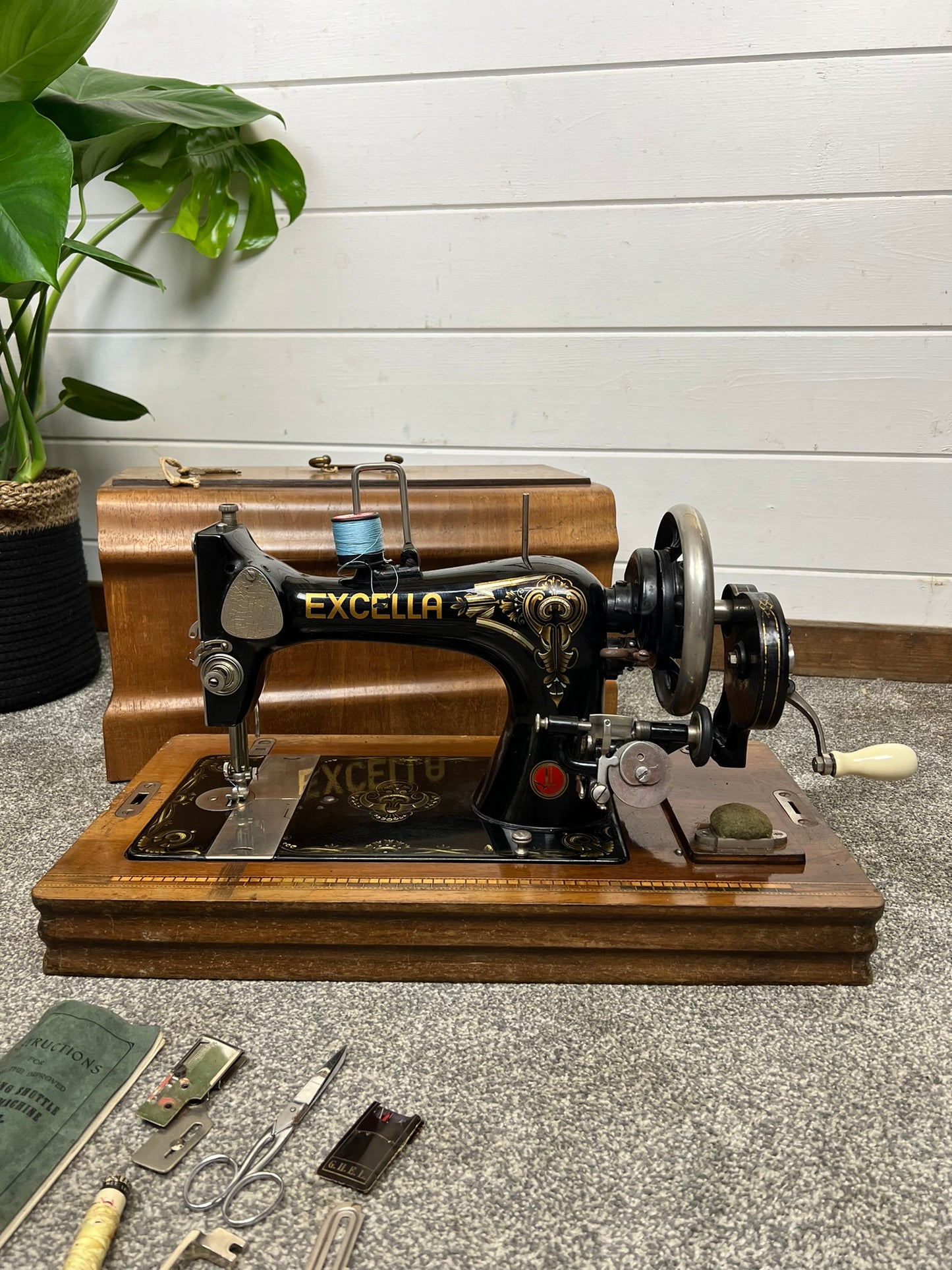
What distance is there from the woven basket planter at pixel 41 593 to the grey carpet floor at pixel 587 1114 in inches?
27.2

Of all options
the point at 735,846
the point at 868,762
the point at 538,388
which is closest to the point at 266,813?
the point at 735,846

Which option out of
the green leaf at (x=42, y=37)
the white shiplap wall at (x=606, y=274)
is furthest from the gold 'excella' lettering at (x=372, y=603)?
the white shiplap wall at (x=606, y=274)

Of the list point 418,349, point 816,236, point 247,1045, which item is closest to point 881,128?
point 816,236

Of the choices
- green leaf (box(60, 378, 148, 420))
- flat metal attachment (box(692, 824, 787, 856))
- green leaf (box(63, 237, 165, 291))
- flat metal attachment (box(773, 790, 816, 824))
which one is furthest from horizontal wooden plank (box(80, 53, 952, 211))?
flat metal attachment (box(692, 824, 787, 856))

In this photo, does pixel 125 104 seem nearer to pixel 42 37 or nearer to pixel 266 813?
pixel 42 37

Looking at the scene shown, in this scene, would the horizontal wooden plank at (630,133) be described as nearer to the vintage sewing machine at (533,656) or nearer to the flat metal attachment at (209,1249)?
the vintage sewing machine at (533,656)

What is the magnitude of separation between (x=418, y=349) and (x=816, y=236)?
2.67ft

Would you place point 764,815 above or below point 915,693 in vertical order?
above

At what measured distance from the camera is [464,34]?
1.74 m

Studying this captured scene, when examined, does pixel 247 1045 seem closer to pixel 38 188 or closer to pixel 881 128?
pixel 38 188

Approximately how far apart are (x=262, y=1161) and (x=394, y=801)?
0.42 m

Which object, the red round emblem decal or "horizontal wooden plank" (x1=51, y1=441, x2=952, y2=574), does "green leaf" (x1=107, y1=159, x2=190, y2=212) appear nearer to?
"horizontal wooden plank" (x1=51, y1=441, x2=952, y2=574)

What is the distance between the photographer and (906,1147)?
2.55 feet

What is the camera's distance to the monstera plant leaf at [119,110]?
4.80ft
